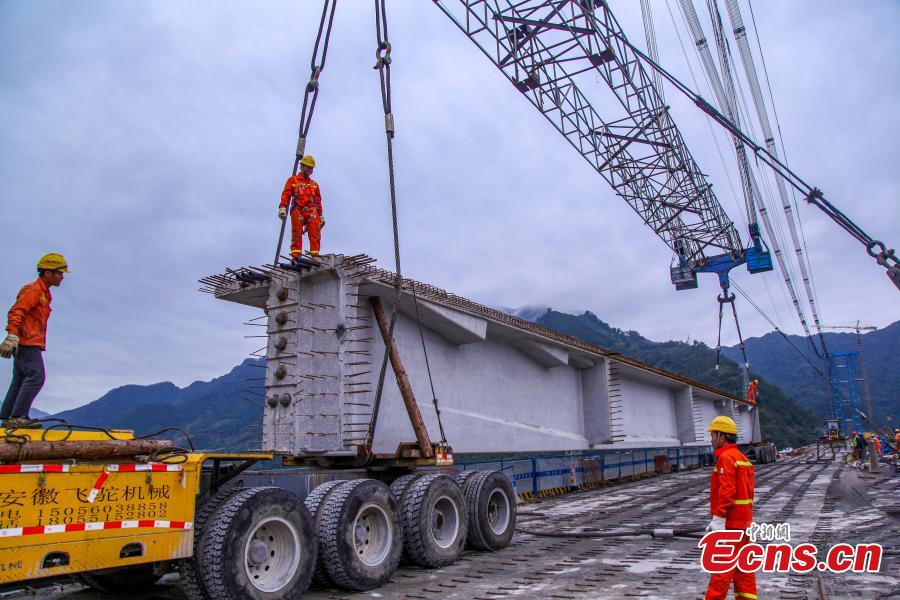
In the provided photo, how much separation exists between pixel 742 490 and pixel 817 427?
91.0 metres

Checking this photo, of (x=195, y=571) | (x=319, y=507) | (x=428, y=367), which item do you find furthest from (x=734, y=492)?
(x=428, y=367)

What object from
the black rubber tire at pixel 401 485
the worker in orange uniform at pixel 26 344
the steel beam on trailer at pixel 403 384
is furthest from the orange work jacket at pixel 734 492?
the worker in orange uniform at pixel 26 344

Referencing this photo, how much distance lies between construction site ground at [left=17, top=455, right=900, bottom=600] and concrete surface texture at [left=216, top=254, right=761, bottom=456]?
2.17 m

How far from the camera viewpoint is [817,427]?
82.1 m

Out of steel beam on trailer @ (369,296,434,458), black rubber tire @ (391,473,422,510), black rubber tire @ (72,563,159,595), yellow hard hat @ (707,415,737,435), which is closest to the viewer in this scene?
yellow hard hat @ (707,415,737,435)

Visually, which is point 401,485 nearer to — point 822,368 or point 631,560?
point 631,560

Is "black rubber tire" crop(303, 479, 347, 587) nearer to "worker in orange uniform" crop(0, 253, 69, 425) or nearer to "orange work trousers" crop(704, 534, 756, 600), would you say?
"worker in orange uniform" crop(0, 253, 69, 425)

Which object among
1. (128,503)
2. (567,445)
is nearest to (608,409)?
(567,445)

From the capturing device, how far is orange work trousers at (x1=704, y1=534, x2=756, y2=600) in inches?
177

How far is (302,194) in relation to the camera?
9477mm

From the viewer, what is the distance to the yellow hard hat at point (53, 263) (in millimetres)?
5887

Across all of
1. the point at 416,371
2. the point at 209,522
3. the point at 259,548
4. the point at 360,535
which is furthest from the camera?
the point at 416,371

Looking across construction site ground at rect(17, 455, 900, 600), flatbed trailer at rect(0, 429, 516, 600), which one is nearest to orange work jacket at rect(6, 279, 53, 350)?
flatbed trailer at rect(0, 429, 516, 600)

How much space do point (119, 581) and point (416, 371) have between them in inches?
221
